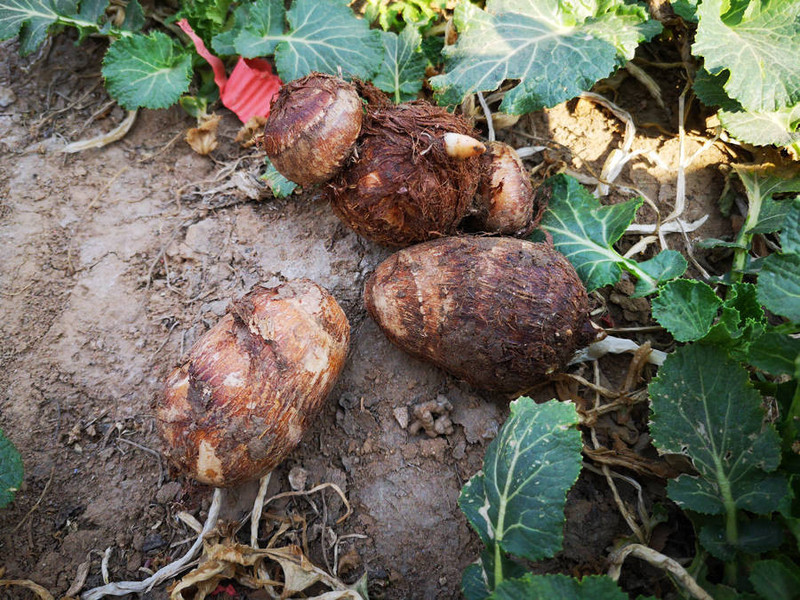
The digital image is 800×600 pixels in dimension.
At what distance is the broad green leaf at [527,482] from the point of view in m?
1.73

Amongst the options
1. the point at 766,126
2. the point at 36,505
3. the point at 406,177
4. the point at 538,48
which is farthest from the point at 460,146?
the point at 36,505

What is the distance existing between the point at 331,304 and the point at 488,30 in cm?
145

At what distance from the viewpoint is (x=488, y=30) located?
8.36ft

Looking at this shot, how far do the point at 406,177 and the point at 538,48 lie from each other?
0.92 meters

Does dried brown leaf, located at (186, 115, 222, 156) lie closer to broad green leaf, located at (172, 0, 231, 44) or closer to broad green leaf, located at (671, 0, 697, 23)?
broad green leaf, located at (172, 0, 231, 44)

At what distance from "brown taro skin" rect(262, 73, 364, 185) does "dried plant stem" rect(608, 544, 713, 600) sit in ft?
5.59

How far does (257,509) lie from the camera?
2119mm

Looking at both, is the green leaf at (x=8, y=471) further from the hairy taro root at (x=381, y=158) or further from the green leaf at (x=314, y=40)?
the green leaf at (x=314, y=40)

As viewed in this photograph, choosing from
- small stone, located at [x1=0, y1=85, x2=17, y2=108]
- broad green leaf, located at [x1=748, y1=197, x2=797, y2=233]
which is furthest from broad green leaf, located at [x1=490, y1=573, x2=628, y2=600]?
small stone, located at [x1=0, y1=85, x2=17, y2=108]

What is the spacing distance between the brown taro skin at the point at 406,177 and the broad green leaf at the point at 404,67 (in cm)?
57

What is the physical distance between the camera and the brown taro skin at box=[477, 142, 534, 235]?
2.35 m

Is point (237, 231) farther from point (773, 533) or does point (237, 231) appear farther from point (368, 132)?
point (773, 533)

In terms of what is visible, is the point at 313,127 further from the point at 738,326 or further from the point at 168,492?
the point at 738,326

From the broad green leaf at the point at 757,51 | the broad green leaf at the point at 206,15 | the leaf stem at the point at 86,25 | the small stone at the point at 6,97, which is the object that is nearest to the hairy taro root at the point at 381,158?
the broad green leaf at the point at 757,51
